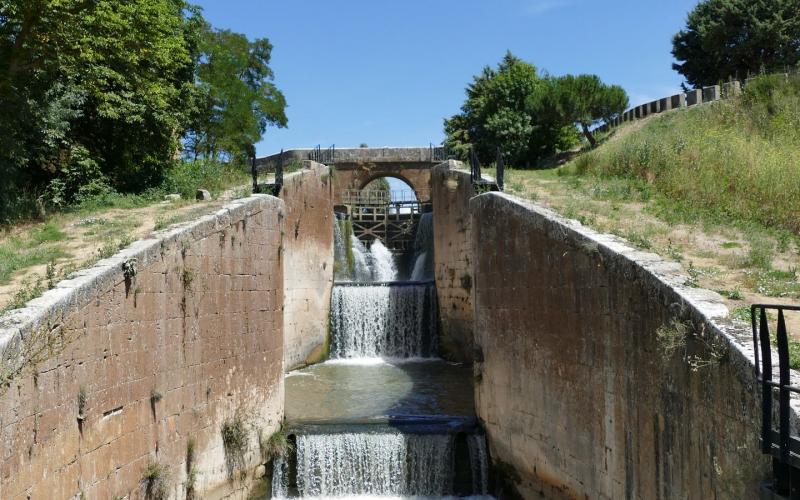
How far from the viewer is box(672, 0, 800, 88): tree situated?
28.1m

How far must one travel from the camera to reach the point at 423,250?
23.8 metres

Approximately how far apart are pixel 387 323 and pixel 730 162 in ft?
31.3

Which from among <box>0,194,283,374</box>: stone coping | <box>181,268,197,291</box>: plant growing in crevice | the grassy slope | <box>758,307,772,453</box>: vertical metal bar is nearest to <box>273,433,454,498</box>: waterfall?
<box>181,268,197,291</box>: plant growing in crevice

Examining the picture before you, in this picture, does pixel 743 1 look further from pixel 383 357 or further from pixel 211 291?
pixel 211 291

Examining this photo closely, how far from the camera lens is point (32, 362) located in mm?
5629

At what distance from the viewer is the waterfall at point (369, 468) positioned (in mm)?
10336

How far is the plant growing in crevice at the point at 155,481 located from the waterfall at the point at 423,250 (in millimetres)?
14996

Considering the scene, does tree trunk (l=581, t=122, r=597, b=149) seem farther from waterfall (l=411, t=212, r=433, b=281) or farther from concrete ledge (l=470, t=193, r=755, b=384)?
concrete ledge (l=470, t=193, r=755, b=384)

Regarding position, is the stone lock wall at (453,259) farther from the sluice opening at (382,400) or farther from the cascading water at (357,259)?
the cascading water at (357,259)

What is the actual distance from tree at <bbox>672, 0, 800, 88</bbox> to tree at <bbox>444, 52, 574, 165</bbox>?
8.12 meters

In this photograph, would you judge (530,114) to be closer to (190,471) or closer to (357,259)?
(357,259)

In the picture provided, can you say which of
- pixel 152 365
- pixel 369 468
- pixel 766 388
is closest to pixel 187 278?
pixel 152 365

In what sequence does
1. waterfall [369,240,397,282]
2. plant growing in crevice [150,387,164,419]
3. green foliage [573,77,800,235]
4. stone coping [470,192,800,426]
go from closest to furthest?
stone coping [470,192,800,426] < plant growing in crevice [150,387,164,419] < green foliage [573,77,800,235] < waterfall [369,240,397,282]

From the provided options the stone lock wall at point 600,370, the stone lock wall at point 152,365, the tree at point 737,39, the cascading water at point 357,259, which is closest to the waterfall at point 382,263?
the cascading water at point 357,259
